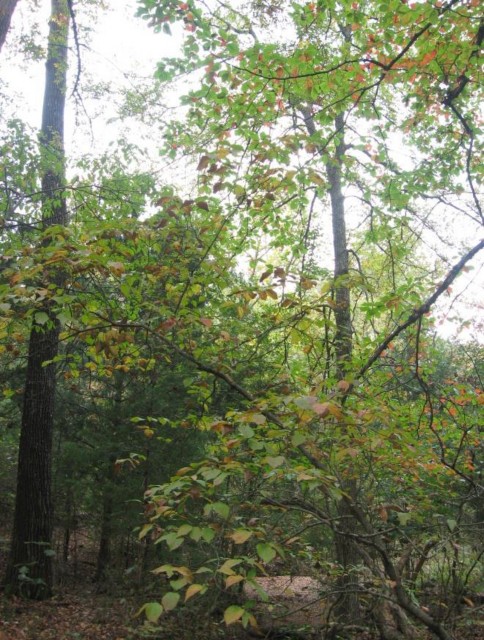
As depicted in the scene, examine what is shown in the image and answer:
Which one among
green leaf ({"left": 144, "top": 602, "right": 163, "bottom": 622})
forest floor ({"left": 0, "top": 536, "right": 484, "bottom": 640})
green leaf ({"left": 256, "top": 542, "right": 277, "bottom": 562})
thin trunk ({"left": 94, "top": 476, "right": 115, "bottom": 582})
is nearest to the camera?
green leaf ({"left": 144, "top": 602, "right": 163, "bottom": 622})

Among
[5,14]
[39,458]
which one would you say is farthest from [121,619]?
[5,14]

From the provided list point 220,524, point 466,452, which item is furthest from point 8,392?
point 466,452

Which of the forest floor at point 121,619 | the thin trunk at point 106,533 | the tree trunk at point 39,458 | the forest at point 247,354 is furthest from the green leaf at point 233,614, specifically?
the thin trunk at point 106,533

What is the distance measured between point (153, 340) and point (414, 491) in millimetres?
3400

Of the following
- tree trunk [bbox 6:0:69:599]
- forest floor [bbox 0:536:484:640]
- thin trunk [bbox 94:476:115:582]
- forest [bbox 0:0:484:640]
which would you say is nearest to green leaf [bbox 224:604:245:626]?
forest [bbox 0:0:484:640]

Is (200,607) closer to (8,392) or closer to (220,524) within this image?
(8,392)

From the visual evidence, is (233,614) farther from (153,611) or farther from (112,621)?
(112,621)

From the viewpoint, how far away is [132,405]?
792 centimetres

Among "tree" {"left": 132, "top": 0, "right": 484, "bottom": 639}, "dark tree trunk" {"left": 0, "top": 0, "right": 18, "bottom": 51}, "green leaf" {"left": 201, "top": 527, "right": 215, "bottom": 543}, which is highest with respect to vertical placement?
"dark tree trunk" {"left": 0, "top": 0, "right": 18, "bottom": 51}

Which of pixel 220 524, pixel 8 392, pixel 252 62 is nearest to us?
pixel 220 524

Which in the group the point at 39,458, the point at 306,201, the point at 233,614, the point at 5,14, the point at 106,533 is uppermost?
the point at 5,14

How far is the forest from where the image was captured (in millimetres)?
2881

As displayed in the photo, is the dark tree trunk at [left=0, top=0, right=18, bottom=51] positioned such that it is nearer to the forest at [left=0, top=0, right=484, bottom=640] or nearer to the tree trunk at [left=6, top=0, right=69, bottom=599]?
the forest at [left=0, top=0, right=484, bottom=640]

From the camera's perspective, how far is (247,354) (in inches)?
231
